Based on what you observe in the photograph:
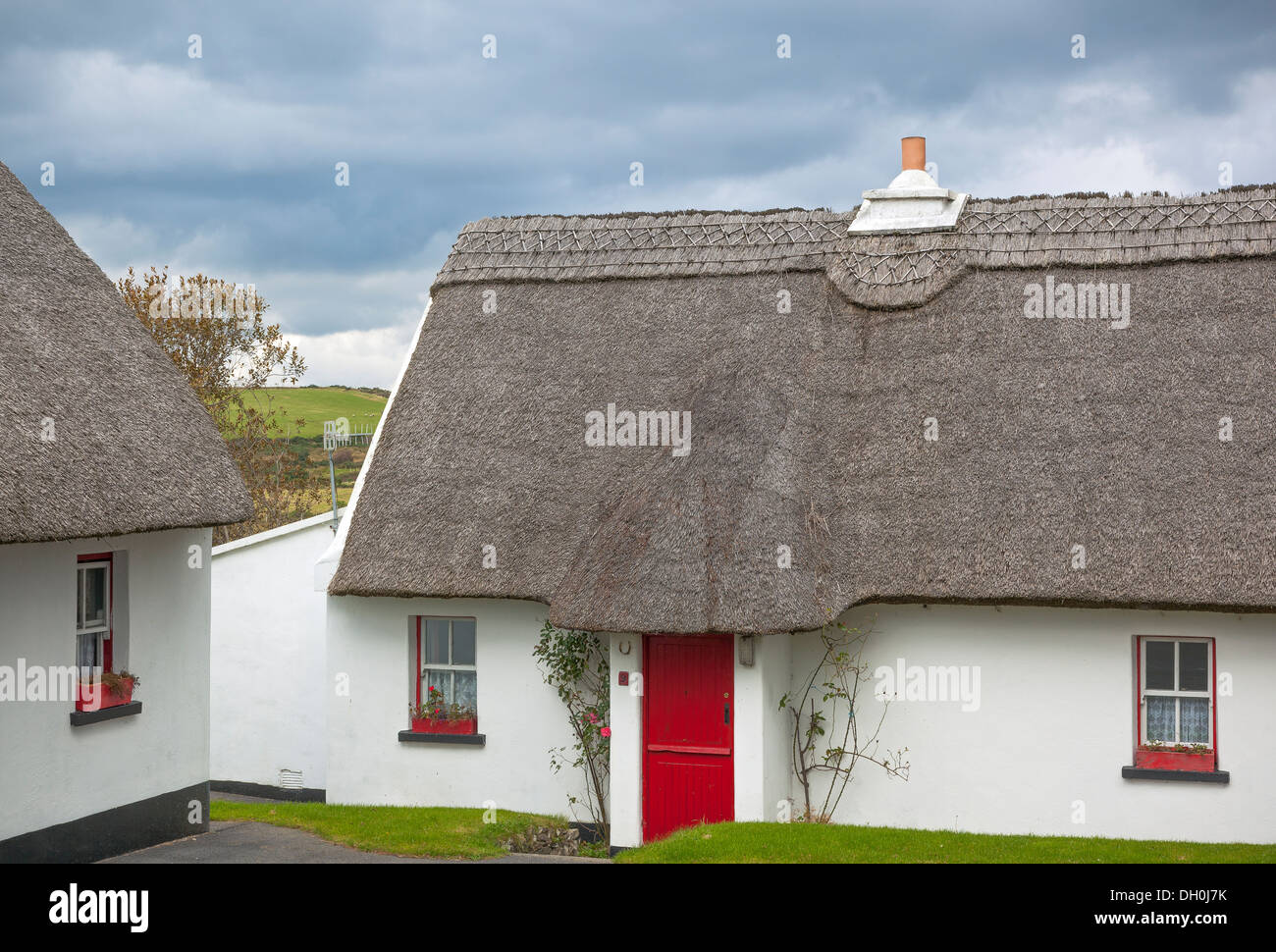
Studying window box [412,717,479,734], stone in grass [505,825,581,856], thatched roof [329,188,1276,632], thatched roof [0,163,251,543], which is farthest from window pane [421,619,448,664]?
thatched roof [0,163,251,543]

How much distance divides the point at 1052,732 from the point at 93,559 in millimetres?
9567

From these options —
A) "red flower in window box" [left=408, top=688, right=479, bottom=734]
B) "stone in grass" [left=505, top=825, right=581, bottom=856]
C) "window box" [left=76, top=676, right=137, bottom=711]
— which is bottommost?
"stone in grass" [left=505, top=825, right=581, bottom=856]

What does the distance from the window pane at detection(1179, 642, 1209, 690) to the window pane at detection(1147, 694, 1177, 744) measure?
4.50ft

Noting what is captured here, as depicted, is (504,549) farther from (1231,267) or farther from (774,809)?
(1231,267)

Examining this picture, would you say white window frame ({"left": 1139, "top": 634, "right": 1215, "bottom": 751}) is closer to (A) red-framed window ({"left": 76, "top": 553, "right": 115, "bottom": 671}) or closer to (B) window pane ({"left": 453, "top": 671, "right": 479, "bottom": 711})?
(B) window pane ({"left": 453, "top": 671, "right": 479, "bottom": 711})

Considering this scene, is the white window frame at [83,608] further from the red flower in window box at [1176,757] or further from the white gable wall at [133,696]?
the red flower in window box at [1176,757]

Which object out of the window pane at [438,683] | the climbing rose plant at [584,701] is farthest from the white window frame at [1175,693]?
the window pane at [438,683]

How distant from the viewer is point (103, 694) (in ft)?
41.5

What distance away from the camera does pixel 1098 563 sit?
497 inches

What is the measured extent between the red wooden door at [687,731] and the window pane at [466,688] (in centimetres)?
256

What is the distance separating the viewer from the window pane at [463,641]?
15211 mm

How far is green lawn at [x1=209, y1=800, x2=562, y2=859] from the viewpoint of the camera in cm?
1282

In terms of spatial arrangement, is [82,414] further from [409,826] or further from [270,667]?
[270,667]
